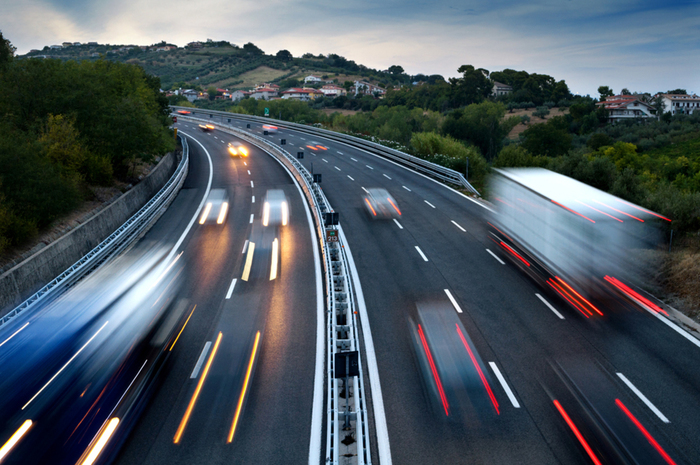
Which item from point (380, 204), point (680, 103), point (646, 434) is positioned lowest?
point (646, 434)

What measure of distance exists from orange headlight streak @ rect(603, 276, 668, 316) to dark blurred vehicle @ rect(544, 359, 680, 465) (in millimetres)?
4308

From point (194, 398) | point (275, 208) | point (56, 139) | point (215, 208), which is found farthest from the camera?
point (215, 208)

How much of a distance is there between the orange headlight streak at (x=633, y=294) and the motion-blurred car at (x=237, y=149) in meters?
40.0

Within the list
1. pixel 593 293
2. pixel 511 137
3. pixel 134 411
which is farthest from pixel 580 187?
pixel 511 137

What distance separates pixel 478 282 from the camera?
16.3m

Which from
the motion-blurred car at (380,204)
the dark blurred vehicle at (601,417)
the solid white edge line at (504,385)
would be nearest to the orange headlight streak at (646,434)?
the dark blurred vehicle at (601,417)

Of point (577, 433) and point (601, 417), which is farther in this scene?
point (601, 417)

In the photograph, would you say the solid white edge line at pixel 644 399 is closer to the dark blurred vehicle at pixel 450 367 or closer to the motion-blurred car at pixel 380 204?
the dark blurred vehicle at pixel 450 367

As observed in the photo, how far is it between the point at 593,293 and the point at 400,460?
9.94m

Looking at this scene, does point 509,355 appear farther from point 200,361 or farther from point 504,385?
point 200,361

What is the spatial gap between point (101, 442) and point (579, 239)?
14.5 metres

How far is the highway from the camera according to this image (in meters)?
8.93

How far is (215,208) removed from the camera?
27.7 meters

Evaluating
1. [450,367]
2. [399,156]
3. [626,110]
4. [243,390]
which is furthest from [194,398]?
[626,110]
